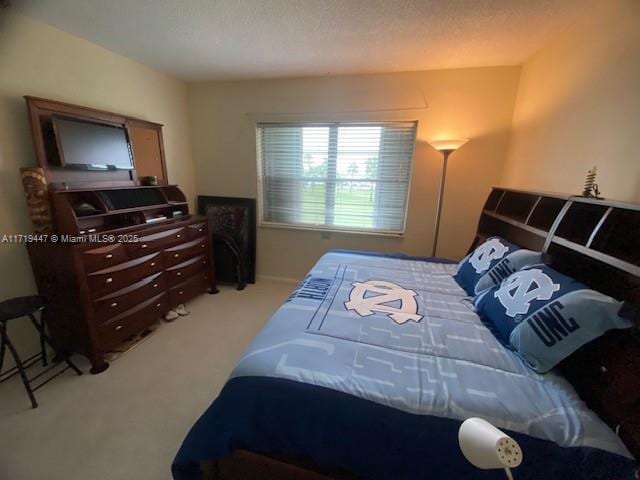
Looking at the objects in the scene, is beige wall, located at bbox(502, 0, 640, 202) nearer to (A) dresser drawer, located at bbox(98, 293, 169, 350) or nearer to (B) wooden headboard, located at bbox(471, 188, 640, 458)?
(B) wooden headboard, located at bbox(471, 188, 640, 458)

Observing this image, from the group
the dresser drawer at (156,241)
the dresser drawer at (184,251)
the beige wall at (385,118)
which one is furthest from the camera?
the beige wall at (385,118)

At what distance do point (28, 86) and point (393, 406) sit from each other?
9.87 ft

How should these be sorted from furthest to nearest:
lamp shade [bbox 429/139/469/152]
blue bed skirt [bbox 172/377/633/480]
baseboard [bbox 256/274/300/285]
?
baseboard [bbox 256/274/300/285]
lamp shade [bbox 429/139/469/152]
blue bed skirt [bbox 172/377/633/480]

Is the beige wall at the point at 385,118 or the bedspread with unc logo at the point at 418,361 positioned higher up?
the beige wall at the point at 385,118

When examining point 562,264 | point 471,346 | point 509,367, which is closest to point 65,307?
point 471,346

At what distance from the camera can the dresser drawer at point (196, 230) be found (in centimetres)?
265

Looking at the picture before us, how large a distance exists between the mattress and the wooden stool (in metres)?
1.41

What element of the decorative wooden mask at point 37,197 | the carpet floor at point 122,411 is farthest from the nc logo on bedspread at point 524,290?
the decorative wooden mask at point 37,197

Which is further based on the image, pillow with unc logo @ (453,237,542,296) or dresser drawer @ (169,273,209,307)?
dresser drawer @ (169,273,209,307)

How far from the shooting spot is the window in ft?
9.30

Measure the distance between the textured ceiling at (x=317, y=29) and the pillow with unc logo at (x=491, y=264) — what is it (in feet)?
4.94

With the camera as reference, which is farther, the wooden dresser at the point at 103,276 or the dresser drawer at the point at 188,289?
the dresser drawer at the point at 188,289

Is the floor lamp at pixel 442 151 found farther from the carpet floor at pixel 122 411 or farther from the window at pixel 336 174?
the carpet floor at pixel 122 411

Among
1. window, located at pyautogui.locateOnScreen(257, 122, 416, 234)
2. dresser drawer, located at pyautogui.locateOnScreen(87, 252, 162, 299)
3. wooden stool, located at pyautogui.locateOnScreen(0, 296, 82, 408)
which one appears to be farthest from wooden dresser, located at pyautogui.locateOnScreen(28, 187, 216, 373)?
window, located at pyautogui.locateOnScreen(257, 122, 416, 234)
